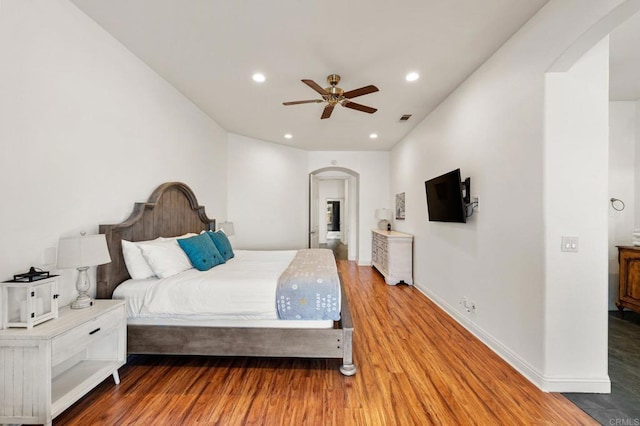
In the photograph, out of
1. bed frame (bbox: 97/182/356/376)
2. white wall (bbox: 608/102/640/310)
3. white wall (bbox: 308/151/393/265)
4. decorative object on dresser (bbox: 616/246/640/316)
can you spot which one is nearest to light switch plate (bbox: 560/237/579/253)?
bed frame (bbox: 97/182/356/376)

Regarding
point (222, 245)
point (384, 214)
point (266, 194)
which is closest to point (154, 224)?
point (222, 245)

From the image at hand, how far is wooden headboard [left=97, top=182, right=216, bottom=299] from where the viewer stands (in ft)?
7.47

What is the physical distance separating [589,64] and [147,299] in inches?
153

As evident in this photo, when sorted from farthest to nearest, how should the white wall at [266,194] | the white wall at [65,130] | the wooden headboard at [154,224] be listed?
the white wall at [266,194] → the wooden headboard at [154,224] → the white wall at [65,130]

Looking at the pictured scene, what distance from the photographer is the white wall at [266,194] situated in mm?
5316

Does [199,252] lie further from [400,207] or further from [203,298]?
[400,207]

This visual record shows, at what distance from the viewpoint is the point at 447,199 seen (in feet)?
10.6

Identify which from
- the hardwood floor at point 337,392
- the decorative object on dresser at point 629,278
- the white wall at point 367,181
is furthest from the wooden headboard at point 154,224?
the decorative object on dresser at point 629,278

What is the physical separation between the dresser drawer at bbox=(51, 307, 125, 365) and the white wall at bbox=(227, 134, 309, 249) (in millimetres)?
3326

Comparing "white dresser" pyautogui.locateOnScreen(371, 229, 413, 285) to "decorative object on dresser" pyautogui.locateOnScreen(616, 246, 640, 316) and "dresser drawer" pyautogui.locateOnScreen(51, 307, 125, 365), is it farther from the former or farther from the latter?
"dresser drawer" pyautogui.locateOnScreen(51, 307, 125, 365)

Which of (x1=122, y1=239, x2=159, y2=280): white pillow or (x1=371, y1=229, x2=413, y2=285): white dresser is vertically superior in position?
(x1=122, y1=239, x2=159, y2=280): white pillow

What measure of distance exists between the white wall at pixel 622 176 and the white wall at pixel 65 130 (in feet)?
18.8

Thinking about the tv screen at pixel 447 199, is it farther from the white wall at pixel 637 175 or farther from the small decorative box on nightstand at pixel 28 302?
the small decorative box on nightstand at pixel 28 302

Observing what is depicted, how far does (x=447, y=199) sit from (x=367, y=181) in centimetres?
348
